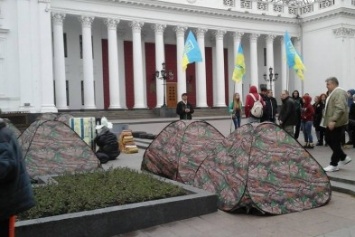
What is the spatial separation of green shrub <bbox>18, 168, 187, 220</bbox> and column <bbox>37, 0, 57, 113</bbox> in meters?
19.7

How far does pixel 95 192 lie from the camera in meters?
5.13

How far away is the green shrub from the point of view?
4.57 meters

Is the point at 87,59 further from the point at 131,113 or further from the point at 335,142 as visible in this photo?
the point at 335,142

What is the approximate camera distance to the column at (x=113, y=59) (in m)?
29.8

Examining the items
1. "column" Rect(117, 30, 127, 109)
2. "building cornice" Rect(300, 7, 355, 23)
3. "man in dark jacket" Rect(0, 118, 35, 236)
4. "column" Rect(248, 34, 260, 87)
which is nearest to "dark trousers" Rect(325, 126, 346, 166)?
"man in dark jacket" Rect(0, 118, 35, 236)

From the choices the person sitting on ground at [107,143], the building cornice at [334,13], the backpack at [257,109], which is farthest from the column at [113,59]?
the backpack at [257,109]

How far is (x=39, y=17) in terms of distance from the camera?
24.0 m

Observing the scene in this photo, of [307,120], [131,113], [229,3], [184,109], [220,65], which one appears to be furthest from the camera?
[229,3]

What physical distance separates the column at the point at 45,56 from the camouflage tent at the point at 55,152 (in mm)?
17689

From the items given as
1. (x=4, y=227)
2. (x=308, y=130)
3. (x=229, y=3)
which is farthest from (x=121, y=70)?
(x=4, y=227)

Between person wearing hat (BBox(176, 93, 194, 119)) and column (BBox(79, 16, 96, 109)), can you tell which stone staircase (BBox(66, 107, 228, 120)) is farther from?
person wearing hat (BBox(176, 93, 194, 119))

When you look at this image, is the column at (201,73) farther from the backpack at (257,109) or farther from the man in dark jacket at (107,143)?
the man in dark jacket at (107,143)

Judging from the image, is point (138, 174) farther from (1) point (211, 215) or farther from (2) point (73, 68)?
(2) point (73, 68)

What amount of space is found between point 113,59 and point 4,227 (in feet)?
92.0
